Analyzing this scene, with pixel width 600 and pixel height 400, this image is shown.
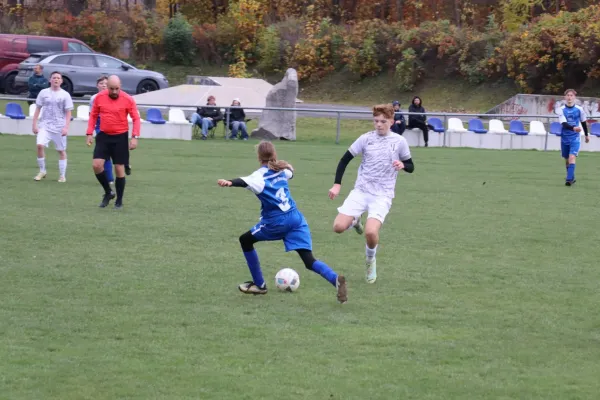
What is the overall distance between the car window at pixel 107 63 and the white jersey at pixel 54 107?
59.2 ft

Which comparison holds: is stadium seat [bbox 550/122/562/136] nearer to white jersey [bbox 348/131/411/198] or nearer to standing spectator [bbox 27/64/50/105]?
standing spectator [bbox 27/64/50/105]

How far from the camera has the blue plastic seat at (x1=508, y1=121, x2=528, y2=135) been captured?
2825 cm

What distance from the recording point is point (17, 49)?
35594 mm

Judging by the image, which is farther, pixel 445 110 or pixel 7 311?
pixel 445 110

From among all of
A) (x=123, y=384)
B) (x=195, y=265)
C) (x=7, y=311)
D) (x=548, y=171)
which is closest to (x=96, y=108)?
(x=195, y=265)

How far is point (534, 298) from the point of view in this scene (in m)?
8.50

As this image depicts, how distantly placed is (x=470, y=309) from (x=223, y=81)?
30.9 m

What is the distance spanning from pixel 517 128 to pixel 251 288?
70.5 feet

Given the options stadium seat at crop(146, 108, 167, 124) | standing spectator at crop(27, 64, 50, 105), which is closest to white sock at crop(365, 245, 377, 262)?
stadium seat at crop(146, 108, 167, 124)

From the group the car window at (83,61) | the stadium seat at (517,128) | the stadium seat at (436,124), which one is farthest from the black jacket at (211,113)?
the stadium seat at (517,128)

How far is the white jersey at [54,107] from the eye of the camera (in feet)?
51.6

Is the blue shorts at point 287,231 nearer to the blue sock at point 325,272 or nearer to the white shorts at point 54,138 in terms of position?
the blue sock at point 325,272

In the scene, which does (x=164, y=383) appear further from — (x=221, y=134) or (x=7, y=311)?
(x=221, y=134)

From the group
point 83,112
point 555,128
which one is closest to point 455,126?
point 555,128
